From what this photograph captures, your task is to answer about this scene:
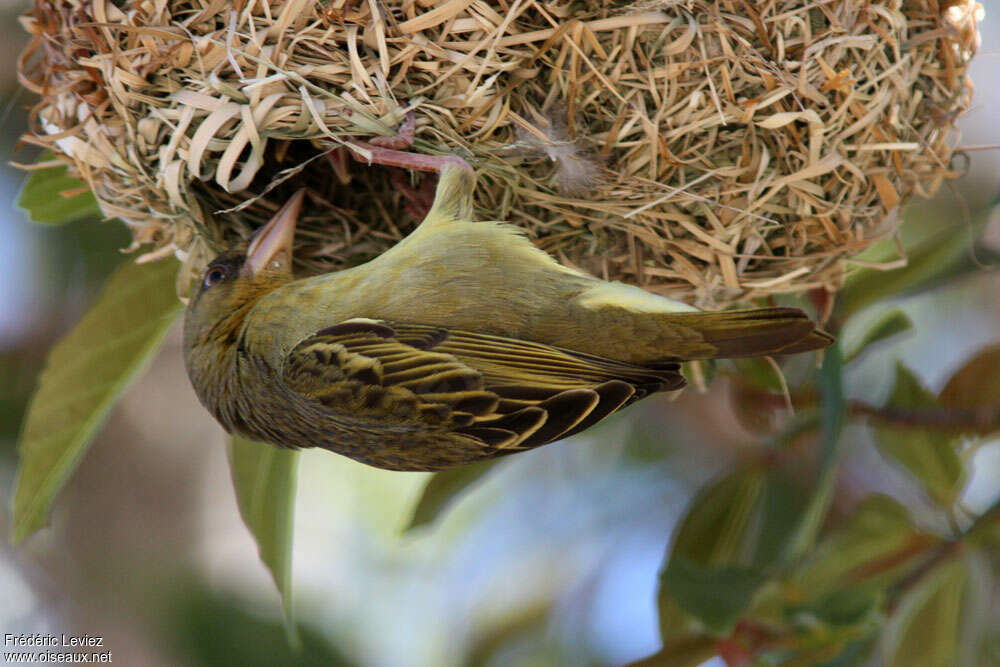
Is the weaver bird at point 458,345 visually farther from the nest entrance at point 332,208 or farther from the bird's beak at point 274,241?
the nest entrance at point 332,208

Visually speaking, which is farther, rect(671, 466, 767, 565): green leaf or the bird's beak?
rect(671, 466, 767, 565): green leaf

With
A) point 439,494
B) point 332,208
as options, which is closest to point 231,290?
point 332,208

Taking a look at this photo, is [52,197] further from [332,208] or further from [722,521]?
[722,521]

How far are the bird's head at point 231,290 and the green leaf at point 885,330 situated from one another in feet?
3.49

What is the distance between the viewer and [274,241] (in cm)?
140

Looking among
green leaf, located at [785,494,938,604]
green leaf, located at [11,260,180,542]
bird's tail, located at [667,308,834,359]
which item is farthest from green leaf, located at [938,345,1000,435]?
green leaf, located at [11,260,180,542]

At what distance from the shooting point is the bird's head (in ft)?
4.61

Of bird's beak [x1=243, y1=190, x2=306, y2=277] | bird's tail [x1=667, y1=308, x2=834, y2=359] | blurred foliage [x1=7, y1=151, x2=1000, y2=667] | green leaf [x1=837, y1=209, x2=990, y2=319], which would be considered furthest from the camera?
green leaf [x1=837, y1=209, x2=990, y2=319]

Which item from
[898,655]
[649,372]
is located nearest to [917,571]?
[898,655]

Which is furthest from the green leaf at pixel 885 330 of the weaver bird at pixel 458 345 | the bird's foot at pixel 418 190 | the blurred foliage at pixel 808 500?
the bird's foot at pixel 418 190

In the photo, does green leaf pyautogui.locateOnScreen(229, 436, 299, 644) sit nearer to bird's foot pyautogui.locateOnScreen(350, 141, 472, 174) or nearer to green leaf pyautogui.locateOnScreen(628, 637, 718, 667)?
bird's foot pyautogui.locateOnScreen(350, 141, 472, 174)

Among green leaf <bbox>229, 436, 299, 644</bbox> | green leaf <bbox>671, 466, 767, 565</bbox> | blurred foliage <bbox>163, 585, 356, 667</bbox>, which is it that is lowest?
blurred foliage <bbox>163, 585, 356, 667</bbox>

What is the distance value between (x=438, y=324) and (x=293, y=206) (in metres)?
0.37

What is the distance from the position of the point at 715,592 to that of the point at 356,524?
5.67ft
